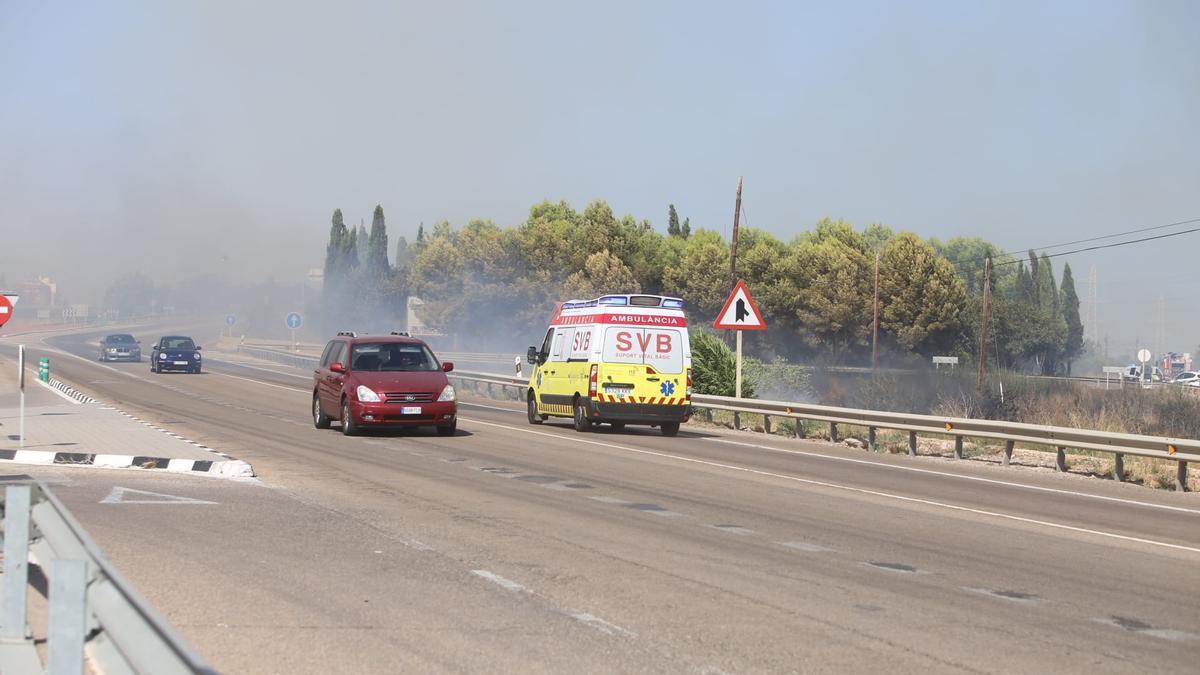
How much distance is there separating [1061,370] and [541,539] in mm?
111932

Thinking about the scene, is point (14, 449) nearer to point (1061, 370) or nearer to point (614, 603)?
point (614, 603)

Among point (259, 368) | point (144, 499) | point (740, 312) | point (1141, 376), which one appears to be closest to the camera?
point (144, 499)

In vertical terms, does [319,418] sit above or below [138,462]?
above

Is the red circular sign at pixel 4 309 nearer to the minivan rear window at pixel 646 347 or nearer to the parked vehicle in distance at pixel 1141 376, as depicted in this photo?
the minivan rear window at pixel 646 347

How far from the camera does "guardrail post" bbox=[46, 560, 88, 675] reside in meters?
4.38

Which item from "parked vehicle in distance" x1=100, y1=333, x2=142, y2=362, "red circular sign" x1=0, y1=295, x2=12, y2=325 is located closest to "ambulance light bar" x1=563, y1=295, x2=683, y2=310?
"red circular sign" x1=0, y1=295, x2=12, y2=325

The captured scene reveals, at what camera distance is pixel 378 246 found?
125m

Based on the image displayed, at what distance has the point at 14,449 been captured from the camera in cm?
1852

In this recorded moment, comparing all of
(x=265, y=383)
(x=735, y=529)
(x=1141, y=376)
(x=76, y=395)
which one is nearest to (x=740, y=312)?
(x=735, y=529)

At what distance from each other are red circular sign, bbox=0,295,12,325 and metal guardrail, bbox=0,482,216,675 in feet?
59.8

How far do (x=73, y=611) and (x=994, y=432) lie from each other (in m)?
18.8

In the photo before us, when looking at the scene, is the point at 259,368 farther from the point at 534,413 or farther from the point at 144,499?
the point at 144,499

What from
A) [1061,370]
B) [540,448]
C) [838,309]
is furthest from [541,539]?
[1061,370]

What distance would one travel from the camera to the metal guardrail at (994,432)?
59.9ft
